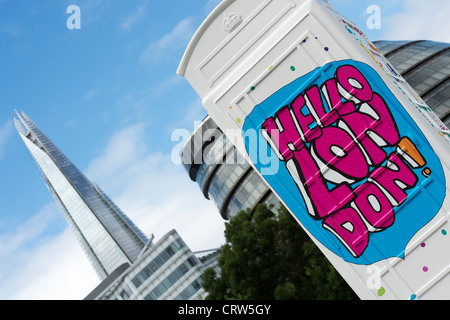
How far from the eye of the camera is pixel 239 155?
3234cm

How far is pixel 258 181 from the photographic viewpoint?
3012cm

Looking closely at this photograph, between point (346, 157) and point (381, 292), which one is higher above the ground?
point (346, 157)

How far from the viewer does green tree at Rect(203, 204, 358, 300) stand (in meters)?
13.4

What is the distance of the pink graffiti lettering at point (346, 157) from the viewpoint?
648 centimetres

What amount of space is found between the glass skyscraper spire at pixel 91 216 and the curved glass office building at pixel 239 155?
331ft

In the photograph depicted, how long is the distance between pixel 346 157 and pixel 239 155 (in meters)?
25.7

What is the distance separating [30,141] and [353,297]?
169 m

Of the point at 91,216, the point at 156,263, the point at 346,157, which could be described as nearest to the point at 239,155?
the point at 156,263

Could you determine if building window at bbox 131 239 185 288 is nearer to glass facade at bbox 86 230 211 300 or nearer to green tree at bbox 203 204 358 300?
glass facade at bbox 86 230 211 300

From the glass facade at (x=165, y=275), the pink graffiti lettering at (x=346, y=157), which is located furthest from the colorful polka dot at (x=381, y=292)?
the glass facade at (x=165, y=275)

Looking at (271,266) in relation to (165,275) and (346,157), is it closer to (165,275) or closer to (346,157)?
(346,157)
